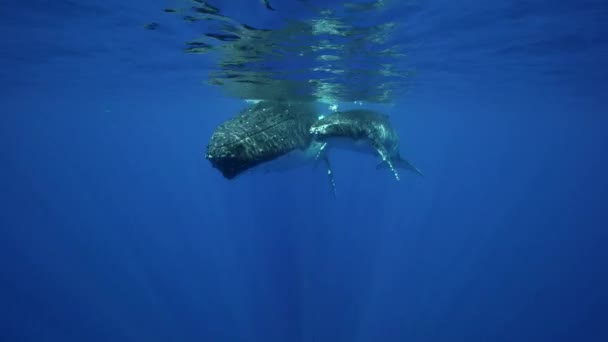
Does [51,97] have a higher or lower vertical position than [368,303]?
higher

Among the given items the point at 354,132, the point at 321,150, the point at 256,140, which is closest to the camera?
the point at 256,140

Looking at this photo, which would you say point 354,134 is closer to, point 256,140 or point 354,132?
point 354,132

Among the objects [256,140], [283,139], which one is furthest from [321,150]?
[256,140]

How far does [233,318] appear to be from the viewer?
2395cm

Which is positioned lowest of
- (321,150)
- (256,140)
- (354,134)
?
(321,150)

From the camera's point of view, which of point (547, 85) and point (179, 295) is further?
point (179, 295)

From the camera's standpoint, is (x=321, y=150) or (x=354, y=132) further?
(x=321, y=150)

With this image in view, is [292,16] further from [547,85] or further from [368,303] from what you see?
[547,85]

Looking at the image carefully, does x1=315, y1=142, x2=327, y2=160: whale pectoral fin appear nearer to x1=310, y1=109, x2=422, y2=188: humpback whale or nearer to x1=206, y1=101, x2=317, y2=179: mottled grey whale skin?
x1=310, y1=109, x2=422, y2=188: humpback whale

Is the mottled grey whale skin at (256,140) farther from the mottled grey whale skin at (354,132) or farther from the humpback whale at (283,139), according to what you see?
the mottled grey whale skin at (354,132)

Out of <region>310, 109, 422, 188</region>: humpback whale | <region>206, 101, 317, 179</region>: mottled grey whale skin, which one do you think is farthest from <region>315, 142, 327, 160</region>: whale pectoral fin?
<region>206, 101, 317, 179</region>: mottled grey whale skin

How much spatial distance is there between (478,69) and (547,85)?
8.09 m

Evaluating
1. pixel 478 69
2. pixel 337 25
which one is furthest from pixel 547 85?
pixel 337 25

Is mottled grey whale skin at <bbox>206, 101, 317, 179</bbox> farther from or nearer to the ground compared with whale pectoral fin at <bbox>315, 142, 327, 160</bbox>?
farther from the ground
